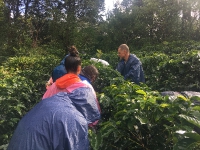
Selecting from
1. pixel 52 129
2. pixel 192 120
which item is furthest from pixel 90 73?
pixel 192 120

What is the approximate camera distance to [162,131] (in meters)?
1.88

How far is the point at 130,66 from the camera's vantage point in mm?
5008

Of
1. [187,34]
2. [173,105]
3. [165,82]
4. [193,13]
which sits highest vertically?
[193,13]

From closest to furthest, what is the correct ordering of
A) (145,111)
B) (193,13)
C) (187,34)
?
Result: 1. (145,111)
2. (187,34)
3. (193,13)

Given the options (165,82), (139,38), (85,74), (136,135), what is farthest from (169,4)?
(136,135)

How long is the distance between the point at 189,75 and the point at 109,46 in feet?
37.0

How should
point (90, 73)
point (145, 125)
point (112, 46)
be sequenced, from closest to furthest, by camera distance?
point (145, 125) < point (90, 73) < point (112, 46)

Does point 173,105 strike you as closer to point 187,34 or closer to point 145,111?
point 145,111

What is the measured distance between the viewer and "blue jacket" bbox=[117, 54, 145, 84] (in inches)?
191

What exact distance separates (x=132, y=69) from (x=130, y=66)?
108 millimetres

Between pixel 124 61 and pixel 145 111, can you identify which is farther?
pixel 124 61

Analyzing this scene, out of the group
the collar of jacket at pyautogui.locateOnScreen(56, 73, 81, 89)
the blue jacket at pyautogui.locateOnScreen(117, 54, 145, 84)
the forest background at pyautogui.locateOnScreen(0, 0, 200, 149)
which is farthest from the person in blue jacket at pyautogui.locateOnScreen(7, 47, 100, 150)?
the blue jacket at pyautogui.locateOnScreen(117, 54, 145, 84)

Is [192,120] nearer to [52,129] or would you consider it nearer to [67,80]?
[52,129]

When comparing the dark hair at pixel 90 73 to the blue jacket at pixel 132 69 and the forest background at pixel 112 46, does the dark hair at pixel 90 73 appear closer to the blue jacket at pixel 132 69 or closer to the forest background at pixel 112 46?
the forest background at pixel 112 46
